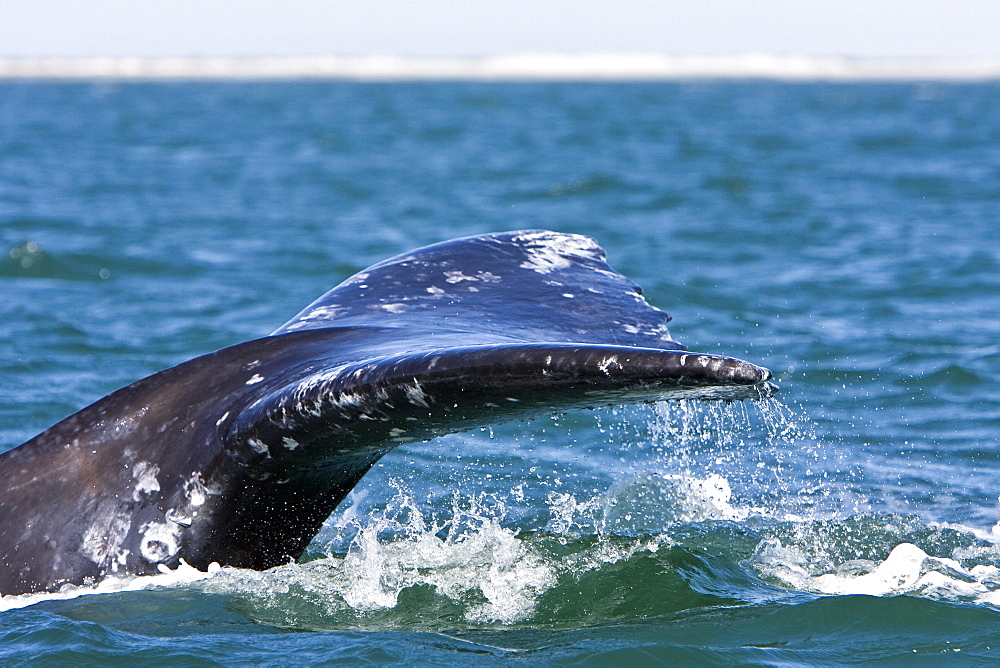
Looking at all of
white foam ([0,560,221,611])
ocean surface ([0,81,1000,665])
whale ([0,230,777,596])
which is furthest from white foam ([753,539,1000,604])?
white foam ([0,560,221,611])

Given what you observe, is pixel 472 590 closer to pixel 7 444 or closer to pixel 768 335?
pixel 7 444

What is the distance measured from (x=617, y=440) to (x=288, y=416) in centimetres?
403

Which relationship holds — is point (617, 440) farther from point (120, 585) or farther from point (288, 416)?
point (288, 416)

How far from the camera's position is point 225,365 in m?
3.71

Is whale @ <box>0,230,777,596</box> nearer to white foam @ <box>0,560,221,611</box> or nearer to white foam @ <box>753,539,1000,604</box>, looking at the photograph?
white foam @ <box>0,560,221,611</box>

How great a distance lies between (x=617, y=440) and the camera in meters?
7.06

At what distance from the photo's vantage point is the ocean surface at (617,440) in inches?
159

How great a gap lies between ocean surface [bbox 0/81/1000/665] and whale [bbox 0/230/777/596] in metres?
0.20

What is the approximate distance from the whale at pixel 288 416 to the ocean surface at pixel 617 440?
0.65 feet

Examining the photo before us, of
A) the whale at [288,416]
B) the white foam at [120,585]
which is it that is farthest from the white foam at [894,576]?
the white foam at [120,585]

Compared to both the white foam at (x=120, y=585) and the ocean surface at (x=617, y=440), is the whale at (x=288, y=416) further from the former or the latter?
the ocean surface at (x=617, y=440)

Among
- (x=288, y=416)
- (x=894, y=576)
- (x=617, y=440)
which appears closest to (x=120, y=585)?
(x=288, y=416)

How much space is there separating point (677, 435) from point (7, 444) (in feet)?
12.5

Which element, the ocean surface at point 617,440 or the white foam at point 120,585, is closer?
the white foam at point 120,585
